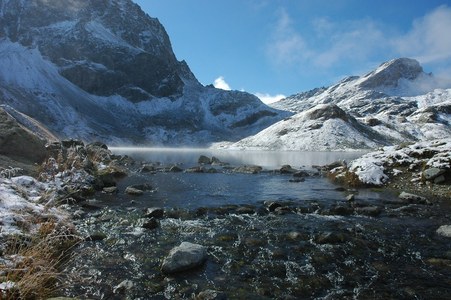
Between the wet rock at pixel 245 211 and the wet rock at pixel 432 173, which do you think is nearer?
the wet rock at pixel 245 211

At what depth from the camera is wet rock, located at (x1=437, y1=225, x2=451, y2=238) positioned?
54.1 feet

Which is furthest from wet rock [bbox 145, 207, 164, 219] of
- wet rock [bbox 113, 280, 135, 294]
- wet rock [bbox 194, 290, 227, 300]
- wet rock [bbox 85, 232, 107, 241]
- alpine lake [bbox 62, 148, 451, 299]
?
wet rock [bbox 194, 290, 227, 300]

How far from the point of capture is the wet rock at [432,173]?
92.2 ft

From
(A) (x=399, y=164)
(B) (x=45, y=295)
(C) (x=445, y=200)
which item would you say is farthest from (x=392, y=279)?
(A) (x=399, y=164)

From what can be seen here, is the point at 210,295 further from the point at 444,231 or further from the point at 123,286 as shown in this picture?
the point at 444,231

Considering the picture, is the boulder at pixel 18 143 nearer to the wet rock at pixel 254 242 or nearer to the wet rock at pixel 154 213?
the wet rock at pixel 154 213

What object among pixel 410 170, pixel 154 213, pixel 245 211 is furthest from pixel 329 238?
pixel 410 170

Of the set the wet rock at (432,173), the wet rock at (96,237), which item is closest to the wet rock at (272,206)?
the wet rock at (96,237)

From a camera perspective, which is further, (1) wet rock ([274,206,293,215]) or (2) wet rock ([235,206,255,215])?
(1) wet rock ([274,206,293,215])

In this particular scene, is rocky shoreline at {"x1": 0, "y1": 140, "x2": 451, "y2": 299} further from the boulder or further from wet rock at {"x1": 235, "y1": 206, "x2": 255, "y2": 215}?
the boulder

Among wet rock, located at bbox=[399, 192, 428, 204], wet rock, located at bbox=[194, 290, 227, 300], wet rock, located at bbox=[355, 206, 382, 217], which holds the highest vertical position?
wet rock, located at bbox=[399, 192, 428, 204]

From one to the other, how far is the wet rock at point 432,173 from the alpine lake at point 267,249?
5.45 metres

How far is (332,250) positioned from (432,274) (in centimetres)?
365

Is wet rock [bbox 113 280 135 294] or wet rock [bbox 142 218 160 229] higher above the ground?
wet rock [bbox 142 218 160 229]
